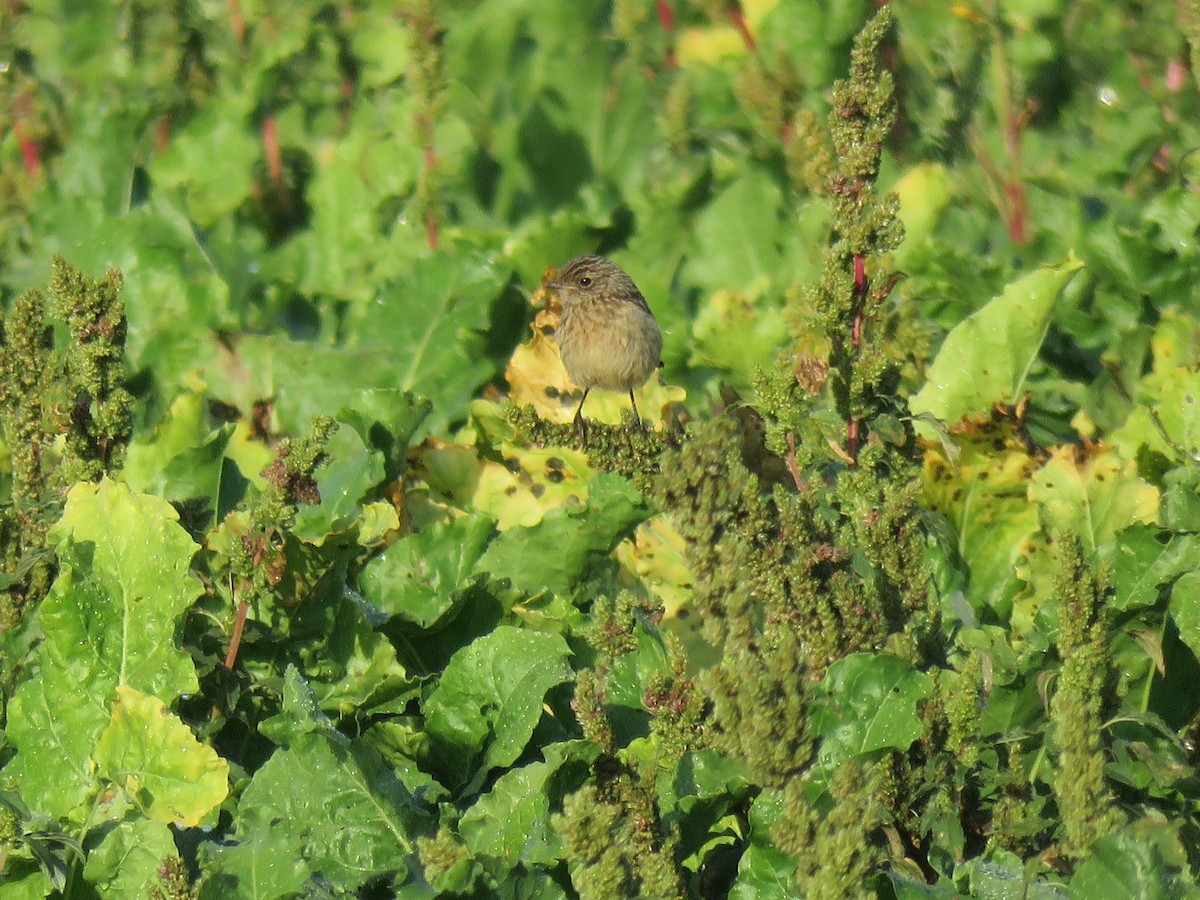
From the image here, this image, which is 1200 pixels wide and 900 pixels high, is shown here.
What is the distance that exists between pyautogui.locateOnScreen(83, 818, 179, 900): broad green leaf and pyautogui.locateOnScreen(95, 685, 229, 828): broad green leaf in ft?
0.21

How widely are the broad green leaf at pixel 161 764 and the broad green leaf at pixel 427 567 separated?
737 millimetres

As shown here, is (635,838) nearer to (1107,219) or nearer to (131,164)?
(1107,219)

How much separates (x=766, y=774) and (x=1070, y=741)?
18.7 inches

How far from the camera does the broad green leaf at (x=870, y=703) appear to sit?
2.91m

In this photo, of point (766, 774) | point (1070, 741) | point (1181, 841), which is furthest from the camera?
point (1181, 841)

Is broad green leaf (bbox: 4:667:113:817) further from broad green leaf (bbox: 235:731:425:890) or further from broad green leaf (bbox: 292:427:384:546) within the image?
broad green leaf (bbox: 292:427:384:546)

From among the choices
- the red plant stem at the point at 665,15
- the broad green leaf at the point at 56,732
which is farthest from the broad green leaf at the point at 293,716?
the red plant stem at the point at 665,15

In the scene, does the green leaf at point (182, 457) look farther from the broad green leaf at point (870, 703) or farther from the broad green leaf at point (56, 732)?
the broad green leaf at point (870, 703)

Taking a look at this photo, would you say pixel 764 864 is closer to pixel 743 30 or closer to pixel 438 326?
pixel 438 326

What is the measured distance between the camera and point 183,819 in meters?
3.11

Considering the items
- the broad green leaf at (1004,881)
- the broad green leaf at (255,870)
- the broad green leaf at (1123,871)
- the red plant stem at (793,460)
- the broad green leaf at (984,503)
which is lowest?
the broad green leaf at (984,503)

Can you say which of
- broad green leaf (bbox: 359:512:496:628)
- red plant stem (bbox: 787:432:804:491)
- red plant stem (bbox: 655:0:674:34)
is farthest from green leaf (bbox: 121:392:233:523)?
red plant stem (bbox: 655:0:674:34)

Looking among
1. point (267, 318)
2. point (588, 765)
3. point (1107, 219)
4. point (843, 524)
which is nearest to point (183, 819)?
point (588, 765)

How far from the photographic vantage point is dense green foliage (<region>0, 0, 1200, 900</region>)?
283cm
